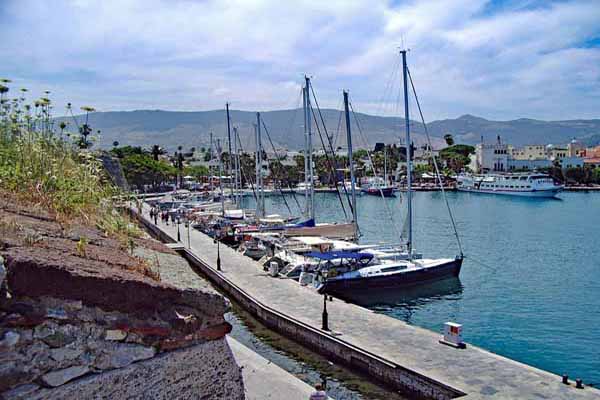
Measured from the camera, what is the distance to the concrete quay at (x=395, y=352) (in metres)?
12.1

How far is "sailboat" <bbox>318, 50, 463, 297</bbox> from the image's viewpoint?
976 inches

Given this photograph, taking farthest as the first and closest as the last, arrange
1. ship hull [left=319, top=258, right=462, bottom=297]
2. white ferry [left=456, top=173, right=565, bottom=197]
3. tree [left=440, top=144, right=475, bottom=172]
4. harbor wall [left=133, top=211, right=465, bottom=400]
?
tree [left=440, top=144, right=475, bottom=172]
white ferry [left=456, top=173, right=565, bottom=197]
ship hull [left=319, top=258, right=462, bottom=297]
harbor wall [left=133, top=211, right=465, bottom=400]

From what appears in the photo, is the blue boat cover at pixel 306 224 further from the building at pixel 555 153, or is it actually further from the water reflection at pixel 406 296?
the building at pixel 555 153

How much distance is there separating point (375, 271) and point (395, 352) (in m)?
11.2

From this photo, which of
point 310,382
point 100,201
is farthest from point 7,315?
point 310,382

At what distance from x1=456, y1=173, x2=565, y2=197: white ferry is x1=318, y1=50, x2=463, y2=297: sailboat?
7933cm

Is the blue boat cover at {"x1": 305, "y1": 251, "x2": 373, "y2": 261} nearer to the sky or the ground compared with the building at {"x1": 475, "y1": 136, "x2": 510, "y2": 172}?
nearer to the ground

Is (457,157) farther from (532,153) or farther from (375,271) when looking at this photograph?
(375,271)

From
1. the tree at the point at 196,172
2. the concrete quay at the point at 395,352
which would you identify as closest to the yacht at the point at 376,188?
the tree at the point at 196,172

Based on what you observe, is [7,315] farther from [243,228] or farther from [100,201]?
[243,228]

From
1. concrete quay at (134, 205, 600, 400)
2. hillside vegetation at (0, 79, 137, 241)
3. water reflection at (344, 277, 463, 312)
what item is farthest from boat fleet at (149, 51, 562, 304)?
hillside vegetation at (0, 79, 137, 241)

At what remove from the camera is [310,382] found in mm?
14672

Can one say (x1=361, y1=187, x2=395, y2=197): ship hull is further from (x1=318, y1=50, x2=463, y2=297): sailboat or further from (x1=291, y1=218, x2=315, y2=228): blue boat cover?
(x1=318, y1=50, x2=463, y2=297): sailboat

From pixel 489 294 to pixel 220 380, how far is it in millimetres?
22878
